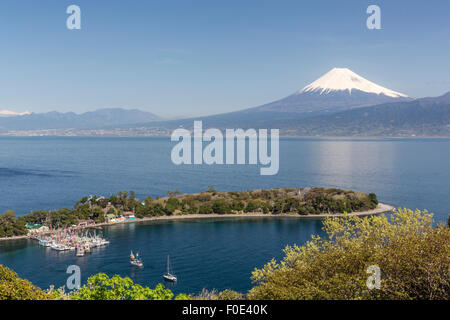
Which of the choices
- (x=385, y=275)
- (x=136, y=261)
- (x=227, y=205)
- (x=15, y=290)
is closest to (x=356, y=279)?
(x=385, y=275)

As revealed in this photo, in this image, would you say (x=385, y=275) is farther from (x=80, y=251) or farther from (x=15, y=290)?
(x=80, y=251)

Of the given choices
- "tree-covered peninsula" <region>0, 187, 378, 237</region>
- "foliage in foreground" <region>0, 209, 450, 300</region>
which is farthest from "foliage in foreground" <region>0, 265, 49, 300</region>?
"tree-covered peninsula" <region>0, 187, 378, 237</region>

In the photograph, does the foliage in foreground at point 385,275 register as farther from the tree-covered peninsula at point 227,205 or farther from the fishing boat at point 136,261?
the tree-covered peninsula at point 227,205

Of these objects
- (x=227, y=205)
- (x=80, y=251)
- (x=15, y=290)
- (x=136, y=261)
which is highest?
(x=15, y=290)

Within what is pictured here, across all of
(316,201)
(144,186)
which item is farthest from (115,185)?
(316,201)

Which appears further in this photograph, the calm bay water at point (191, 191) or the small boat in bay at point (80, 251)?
the small boat in bay at point (80, 251)

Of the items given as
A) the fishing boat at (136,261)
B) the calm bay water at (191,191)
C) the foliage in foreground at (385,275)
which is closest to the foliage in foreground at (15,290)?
the foliage in foreground at (385,275)

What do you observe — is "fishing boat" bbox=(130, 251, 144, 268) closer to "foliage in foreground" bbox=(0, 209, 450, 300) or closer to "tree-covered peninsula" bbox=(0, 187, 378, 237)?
"tree-covered peninsula" bbox=(0, 187, 378, 237)
